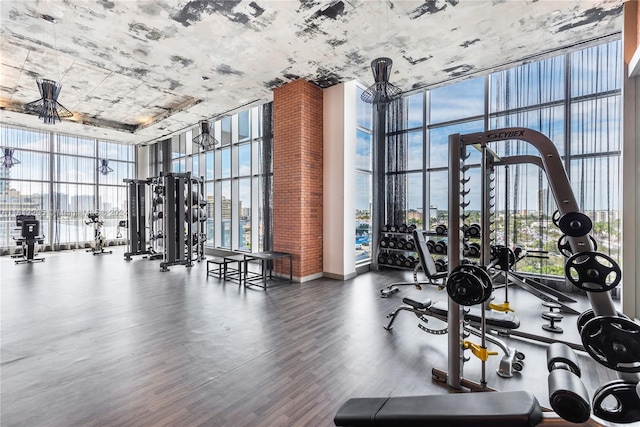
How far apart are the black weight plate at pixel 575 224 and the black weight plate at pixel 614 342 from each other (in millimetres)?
565

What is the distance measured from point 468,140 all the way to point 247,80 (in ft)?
16.0

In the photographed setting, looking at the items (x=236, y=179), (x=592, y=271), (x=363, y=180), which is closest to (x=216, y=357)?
(x=592, y=271)

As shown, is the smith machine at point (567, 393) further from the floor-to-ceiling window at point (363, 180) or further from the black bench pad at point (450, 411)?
the floor-to-ceiling window at point (363, 180)

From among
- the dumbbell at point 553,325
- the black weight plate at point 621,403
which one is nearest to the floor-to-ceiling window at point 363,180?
the dumbbell at point 553,325

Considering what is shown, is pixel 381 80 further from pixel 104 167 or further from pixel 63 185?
pixel 63 185

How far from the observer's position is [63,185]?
10.1 metres

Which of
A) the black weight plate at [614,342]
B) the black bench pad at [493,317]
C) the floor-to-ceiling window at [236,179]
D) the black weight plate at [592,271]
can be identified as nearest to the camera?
the black weight plate at [614,342]

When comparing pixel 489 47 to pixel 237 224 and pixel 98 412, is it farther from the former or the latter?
pixel 237 224

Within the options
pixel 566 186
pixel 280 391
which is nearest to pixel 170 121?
pixel 280 391

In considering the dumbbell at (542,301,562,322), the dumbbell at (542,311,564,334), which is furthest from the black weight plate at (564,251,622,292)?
the dumbbell at (542,301,562,322)

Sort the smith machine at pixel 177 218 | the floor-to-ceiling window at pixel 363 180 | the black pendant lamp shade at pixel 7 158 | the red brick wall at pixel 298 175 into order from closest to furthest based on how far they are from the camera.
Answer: the red brick wall at pixel 298 175
the floor-to-ceiling window at pixel 363 180
the smith machine at pixel 177 218
the black pendant lamp shade at pixel 7 158

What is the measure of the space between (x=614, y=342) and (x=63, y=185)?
13451mm

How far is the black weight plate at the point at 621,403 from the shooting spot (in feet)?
4.05

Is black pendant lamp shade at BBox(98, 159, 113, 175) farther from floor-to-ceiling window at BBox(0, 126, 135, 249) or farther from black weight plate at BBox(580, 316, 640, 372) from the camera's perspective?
black weight plate at BBox(580, 316, 640, 372)
